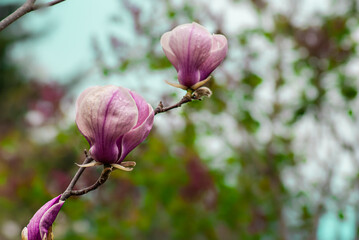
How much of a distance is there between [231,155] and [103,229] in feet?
3.58

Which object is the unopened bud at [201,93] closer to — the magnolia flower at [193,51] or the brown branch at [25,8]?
the magnolia flower at [193,51]

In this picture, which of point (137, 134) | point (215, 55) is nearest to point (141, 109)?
point (137, 134)

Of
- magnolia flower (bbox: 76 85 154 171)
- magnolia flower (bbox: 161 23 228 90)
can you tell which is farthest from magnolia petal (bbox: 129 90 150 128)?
magnolia flower (bbox: 161 23 228 90)

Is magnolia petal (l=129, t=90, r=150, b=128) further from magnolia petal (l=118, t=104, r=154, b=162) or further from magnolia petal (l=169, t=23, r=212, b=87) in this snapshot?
magnolia petal (l=169, t=23, r=212, b=87)

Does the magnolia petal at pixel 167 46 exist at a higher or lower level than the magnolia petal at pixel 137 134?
higher

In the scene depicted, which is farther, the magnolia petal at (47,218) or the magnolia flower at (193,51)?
the magnolia flower at (193,51)

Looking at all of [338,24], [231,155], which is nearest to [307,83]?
[338,24]

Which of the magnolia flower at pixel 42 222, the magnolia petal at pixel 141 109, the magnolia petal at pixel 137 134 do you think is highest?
the magnolia petal at pixel 141 109

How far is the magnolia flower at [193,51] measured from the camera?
52 centimetres

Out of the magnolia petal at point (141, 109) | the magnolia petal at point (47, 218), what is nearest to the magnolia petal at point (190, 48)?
the magnolia petal at point (141, 109)

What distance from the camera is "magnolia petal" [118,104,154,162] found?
1.45 ft

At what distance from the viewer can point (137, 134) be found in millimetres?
448

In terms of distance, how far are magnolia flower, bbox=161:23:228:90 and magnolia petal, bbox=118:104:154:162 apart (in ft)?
0.38

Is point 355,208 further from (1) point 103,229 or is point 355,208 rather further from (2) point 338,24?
(1) point 103,229
